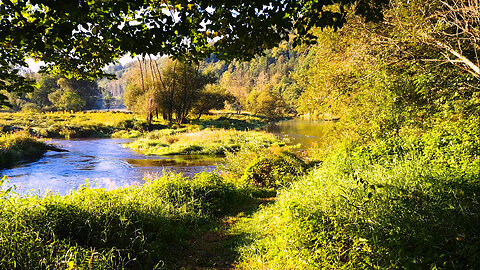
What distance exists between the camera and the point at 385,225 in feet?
11.0

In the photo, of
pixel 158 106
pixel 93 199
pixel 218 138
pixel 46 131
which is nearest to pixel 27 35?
pixel 93 199

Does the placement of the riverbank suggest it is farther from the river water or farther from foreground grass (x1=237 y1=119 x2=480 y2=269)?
foreground grass (x1=237 y1=119 x2=480 y2=269)

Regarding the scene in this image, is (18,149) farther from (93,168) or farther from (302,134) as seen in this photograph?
(302,134)

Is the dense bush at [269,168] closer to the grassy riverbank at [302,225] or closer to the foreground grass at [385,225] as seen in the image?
the grassy riverbank at [302,225]

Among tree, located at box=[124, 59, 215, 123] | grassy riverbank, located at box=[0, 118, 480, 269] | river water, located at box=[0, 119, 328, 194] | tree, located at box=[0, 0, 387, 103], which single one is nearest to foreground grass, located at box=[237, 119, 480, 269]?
grassy riverbank, located at box=[0, 118, 480, 269]

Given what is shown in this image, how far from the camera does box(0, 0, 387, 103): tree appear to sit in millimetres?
2660

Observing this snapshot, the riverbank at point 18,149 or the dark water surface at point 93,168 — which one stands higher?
the riverbank at point 18,149

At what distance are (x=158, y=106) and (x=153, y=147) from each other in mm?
17352

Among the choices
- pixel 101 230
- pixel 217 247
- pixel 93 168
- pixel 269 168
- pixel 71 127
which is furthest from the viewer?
pixel 71 127

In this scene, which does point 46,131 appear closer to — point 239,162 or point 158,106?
point 158,106

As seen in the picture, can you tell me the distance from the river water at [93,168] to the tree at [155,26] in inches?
214

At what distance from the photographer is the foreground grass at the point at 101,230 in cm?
343

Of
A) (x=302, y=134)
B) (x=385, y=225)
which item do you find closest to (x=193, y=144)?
(x=302, y=134)

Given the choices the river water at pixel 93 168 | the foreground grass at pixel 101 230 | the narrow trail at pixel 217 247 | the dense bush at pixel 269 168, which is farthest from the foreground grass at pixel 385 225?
the river water at pixel 93 168
